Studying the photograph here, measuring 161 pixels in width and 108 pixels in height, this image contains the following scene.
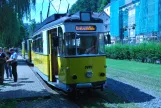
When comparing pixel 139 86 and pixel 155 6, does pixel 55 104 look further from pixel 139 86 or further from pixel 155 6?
pixel 155 6

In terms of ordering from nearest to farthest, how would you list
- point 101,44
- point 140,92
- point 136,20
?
point 101,44, point 140,92, point 136,20

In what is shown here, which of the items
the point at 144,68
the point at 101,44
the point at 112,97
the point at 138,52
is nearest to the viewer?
the point at 101,44

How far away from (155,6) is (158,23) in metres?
3.59

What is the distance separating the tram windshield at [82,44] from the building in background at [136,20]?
31737 mm

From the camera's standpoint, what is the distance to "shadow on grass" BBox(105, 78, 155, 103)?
1064cm

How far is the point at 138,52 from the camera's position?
106 ft

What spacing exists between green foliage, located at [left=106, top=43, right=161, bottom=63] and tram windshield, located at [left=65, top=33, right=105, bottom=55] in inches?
714

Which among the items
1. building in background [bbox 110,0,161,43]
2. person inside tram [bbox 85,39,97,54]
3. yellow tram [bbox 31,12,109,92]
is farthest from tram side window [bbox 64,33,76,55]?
building in background [bbox 110,0,161,43]

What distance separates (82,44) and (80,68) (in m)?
0.92

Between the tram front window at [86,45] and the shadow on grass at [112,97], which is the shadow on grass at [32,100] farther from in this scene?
the tram front window at [86,45]

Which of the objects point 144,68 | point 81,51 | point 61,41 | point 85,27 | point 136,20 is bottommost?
point 144,68

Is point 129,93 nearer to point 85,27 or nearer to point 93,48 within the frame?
point 93,48

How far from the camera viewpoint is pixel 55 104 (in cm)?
984

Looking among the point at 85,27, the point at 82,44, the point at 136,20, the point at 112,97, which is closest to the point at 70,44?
the point at 82,44
